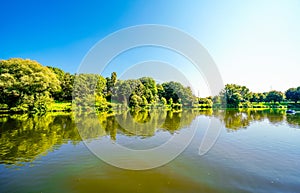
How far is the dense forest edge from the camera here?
34906 mm

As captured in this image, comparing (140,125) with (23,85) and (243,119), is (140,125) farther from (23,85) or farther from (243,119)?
(23,85)

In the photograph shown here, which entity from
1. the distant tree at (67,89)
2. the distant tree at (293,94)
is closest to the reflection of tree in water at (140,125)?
the distant tree at (67,89)

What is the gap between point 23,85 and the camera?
34.8 m

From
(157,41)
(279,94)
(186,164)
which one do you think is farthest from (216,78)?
(279,94)

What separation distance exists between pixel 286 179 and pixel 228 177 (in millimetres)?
2300

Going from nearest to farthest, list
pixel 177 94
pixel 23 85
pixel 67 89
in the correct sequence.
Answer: pixel 23 85 → pixel 67 89 → pixel 177 94

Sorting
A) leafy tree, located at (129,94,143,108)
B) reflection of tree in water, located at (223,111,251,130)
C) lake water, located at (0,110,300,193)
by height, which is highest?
leafy tree, located at (129,94,143,108)

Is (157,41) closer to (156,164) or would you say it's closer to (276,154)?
(156,164)

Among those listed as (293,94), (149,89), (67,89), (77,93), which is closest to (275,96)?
(293,94)

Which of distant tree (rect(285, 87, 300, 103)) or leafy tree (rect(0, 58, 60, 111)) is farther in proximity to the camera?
distant tree (rect(285, 87, 300, 103))

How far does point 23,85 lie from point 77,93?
12532 millimetres

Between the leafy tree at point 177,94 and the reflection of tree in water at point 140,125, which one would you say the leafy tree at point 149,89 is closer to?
the leafy tree at point 177,94

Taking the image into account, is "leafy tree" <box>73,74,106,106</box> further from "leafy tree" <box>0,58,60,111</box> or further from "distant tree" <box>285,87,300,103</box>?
"distant tree" <box>285,87,300,103</box>

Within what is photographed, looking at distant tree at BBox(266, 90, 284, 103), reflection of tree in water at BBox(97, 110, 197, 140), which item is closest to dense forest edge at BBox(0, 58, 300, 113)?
distant tree at BBox(266, 90, 284, 103)
